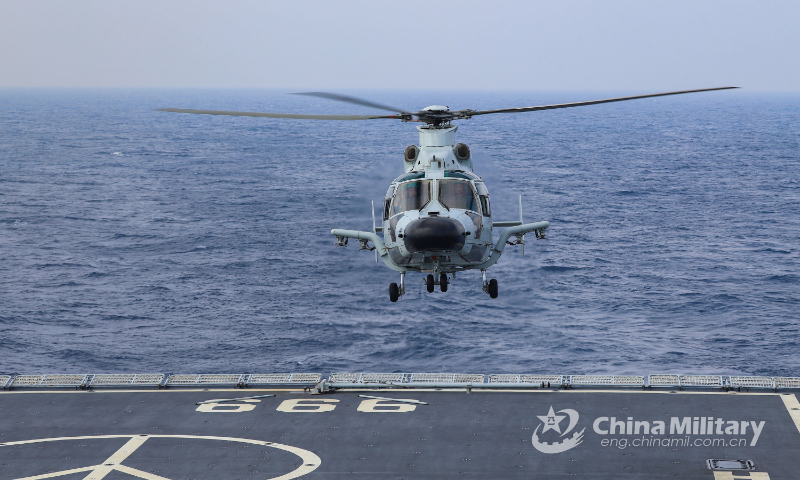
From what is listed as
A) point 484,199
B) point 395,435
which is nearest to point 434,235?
point 484,199

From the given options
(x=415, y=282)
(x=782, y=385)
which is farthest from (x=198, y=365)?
(x=782, y=385)

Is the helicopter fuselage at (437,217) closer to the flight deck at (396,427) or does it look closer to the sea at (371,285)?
the sea at (371,285)

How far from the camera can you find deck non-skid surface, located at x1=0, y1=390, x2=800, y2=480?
114 ft

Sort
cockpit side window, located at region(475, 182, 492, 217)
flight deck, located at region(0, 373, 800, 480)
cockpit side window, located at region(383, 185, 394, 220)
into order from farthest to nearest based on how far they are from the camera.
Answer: flight deck, located at region(0, 373, 800, 480), cockpit side window, located at region(383, 185, 394, 220), cockpit side window, located at region(475, 182, 492, 217)

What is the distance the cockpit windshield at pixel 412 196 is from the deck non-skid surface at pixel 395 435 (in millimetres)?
10849

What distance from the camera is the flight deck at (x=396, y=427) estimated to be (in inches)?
1369

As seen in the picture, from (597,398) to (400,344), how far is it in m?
25.7

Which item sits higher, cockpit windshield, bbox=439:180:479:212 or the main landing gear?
cockpit windshield, bbox=439:180:479:212

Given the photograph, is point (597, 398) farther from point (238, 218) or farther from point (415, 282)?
point (238, 218)

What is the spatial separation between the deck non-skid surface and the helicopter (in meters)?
8.01

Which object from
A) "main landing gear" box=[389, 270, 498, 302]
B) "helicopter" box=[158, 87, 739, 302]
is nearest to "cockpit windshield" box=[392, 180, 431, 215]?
"helicopter" box=[158, 87, 739, 302]

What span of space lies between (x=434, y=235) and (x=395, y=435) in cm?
1324

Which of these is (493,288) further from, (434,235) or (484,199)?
(434,235)

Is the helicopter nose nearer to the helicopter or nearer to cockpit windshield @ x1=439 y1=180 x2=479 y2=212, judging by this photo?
the helicopter
